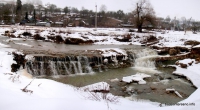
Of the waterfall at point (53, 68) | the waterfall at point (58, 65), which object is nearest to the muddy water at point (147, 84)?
the waterfall at point (53, 68)

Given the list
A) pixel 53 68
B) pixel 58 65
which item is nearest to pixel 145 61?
pixel 58 65

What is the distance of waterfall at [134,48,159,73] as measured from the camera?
1419 cm

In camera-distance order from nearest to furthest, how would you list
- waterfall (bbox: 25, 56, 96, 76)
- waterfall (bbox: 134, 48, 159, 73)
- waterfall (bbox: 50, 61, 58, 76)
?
waterfall (bbox: 25, 56, 96, 76) → waterfall (bbox: 50, 61, 58, 76) → waterfall (bbox: 134, 48, 159, 73)

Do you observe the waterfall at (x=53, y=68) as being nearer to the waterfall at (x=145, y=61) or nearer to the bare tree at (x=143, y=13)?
the waterfall at (x=145, y=61)

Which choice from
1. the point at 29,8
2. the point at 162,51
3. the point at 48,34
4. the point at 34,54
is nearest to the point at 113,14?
the point at 29,8

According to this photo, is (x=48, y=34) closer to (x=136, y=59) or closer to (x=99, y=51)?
(x=99, y=51)

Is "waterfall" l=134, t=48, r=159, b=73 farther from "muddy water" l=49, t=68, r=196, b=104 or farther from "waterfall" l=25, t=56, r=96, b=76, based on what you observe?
"waterfall" l=25, t=56, r=96, b=76

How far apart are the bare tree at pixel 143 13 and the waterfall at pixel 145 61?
1456 cm

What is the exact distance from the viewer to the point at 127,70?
13867 mm

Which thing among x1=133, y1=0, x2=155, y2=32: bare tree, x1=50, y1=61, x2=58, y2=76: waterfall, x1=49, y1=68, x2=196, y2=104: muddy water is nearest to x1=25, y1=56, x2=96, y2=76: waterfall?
x1=50, y1=61, x2=58, y2=76: waterfall

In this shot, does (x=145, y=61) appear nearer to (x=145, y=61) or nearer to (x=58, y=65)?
(x=145, y=61)

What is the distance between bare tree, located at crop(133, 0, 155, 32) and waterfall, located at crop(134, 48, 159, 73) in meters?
14.6

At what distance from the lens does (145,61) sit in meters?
15.4

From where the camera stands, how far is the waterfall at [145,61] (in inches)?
559
